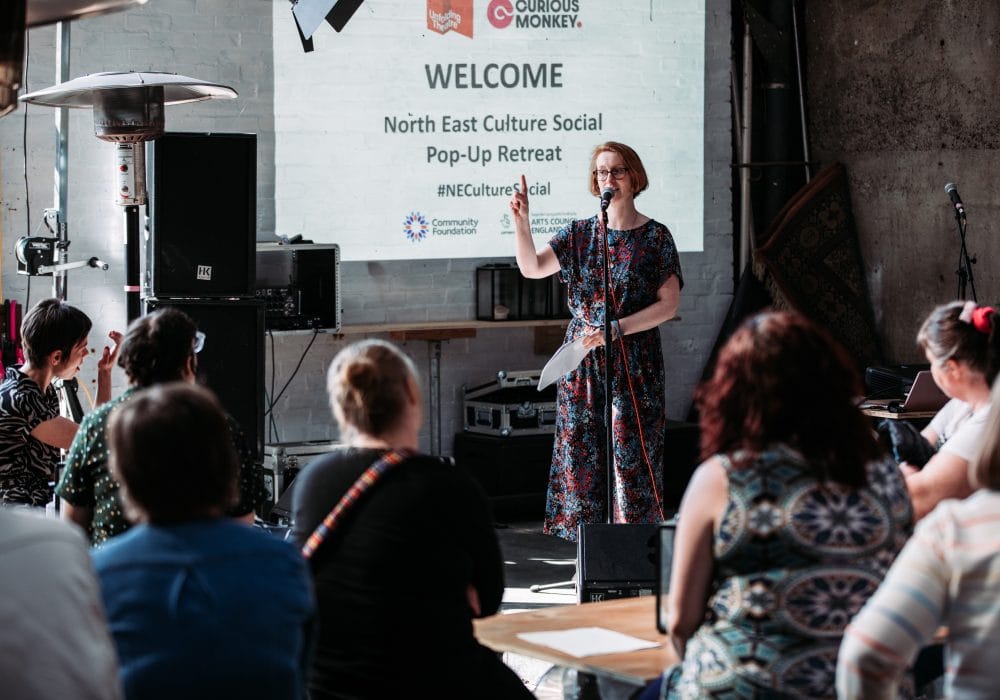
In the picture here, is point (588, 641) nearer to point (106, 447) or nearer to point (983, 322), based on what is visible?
point (106, 447)

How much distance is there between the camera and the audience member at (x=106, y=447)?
2625 millimetres

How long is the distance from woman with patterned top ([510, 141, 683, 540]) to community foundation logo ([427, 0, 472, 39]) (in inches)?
75.7

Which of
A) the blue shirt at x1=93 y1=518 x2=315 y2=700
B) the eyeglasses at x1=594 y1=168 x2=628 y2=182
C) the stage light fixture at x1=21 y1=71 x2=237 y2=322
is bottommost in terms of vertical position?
the blue shirt at x1=93 y1=518 x2=315 y2=700

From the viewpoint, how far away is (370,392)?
2213 millimetres

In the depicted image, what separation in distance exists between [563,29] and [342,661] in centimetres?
475

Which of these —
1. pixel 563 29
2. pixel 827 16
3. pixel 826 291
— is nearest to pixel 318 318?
pixel 563 29

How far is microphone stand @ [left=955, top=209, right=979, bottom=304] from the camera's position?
6.02 meters

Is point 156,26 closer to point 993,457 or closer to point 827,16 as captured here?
point 827,16

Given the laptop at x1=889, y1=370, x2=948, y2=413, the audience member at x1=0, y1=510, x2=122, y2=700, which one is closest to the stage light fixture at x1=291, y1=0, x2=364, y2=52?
the laptop at x1=889, y1=370, x2=948, y2=413

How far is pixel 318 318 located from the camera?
5.87 metres

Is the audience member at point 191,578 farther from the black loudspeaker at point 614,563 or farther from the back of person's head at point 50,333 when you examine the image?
the back of person's head at point 50,333

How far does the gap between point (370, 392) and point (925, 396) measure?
9.88 feet

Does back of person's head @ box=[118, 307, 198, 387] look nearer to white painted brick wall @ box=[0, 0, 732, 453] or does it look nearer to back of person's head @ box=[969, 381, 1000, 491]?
back of person's head @ box=[969, 381, 1000, 491]

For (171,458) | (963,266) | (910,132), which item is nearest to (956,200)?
(963,266)
